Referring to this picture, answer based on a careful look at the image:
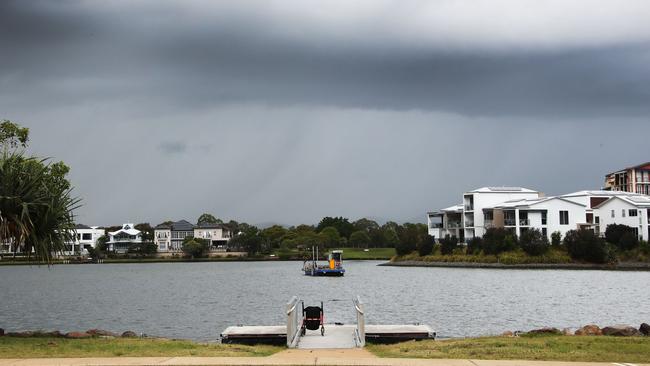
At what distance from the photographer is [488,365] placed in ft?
63.6

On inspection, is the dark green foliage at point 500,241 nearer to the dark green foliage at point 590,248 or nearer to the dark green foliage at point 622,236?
the dark green foliage at point 590,248

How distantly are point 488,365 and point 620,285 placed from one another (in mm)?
70115

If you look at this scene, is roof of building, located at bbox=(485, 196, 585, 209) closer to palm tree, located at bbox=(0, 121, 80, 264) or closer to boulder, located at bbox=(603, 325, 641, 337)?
boulder, located at bbox=(603, 325, 641, 337)

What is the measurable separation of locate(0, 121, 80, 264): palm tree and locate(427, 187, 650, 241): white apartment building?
106 m

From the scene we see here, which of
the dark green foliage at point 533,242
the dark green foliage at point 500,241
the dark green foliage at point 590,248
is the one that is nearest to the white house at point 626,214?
the dark green foliage at point 590,248

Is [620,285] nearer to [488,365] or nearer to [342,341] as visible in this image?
[342,341]

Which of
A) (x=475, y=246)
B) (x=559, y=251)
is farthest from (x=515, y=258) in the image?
→ (x=475, y=246)

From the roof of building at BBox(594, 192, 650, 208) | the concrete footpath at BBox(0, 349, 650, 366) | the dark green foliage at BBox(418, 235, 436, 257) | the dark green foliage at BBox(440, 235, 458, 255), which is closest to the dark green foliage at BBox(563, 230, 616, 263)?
Answer: the roof of building at BBox(594, 192, 650, 208)

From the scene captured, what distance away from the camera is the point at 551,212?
128875 millimetres

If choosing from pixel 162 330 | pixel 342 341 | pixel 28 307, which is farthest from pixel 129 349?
pixel 28 307

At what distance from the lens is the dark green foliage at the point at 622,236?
121188 mm

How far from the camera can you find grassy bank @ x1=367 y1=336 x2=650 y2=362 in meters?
21.5

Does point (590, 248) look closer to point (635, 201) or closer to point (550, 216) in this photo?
point (550, 216)

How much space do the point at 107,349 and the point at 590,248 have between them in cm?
10746
